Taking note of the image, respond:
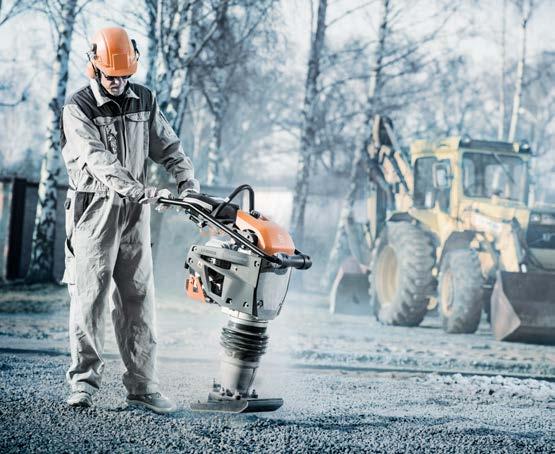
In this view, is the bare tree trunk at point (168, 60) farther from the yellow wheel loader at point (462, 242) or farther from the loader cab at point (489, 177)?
the loader cab at point (489, 177)

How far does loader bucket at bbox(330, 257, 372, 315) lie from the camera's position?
12.6m

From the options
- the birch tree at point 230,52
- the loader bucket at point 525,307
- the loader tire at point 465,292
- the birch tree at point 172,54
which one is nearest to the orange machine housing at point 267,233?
the loader bucket at point 525,307

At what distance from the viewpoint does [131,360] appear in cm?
473

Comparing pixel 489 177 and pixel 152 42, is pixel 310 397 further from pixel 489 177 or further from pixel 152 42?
pixel 152 42

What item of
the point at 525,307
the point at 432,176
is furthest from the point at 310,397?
the point at 432,176

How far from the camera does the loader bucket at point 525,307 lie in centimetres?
906

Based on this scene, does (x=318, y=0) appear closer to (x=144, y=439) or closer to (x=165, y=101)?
(x=165, y=101)

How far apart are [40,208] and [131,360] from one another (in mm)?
8228

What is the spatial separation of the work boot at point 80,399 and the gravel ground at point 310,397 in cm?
5

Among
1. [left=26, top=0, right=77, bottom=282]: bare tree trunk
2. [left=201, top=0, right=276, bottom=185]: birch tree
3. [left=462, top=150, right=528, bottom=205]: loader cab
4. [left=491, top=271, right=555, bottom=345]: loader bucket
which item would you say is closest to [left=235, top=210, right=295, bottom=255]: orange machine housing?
[left=491, top=271, right=555, bottom=345]: loader bucket

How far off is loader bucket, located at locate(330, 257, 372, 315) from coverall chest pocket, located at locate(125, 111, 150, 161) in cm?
813

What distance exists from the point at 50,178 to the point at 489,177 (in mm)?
6565

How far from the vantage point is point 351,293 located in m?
12.6

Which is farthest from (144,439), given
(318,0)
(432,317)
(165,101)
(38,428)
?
(318,0)
